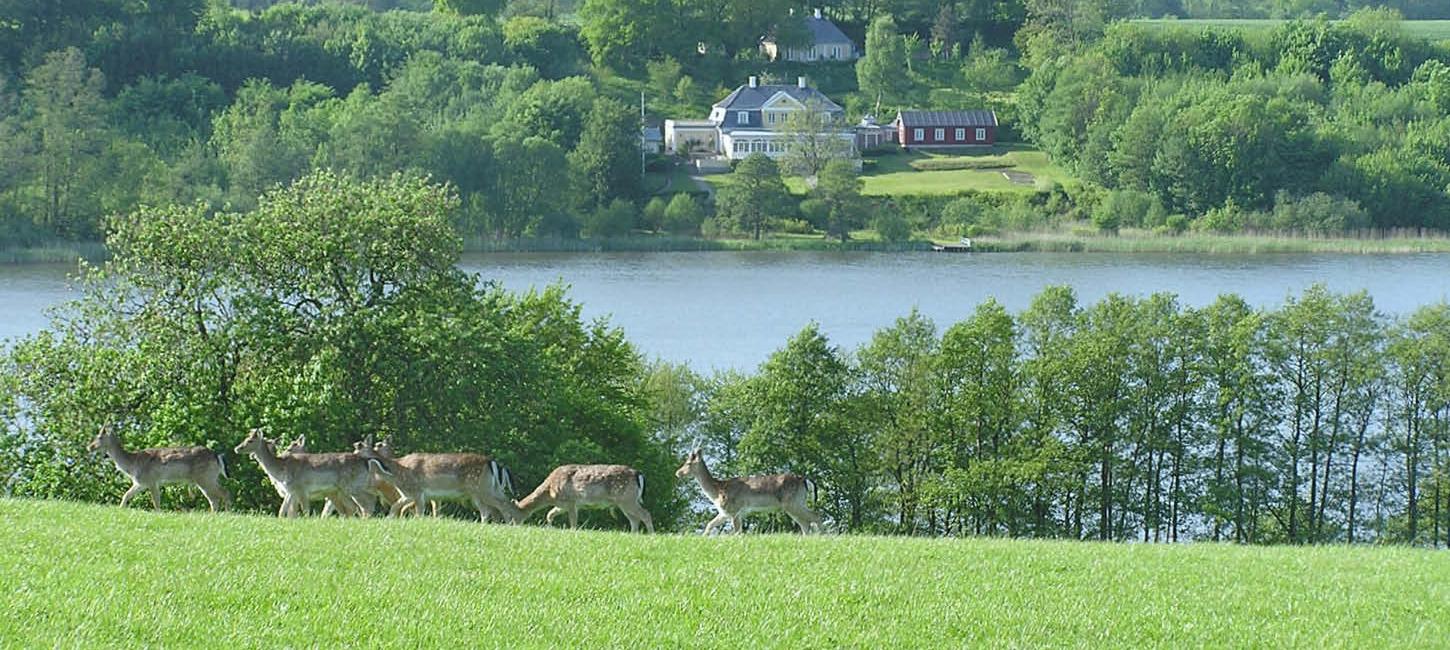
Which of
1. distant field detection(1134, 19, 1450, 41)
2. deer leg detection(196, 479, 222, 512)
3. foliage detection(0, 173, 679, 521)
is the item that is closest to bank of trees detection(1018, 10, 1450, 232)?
distant field detection(1134, 19, 1450, 41)

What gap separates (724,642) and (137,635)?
345cm

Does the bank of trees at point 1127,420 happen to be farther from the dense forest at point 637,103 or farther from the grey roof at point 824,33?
the grey roof at point 824,33

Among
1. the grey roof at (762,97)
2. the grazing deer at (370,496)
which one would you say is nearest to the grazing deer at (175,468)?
the grazing deer at (370,496)

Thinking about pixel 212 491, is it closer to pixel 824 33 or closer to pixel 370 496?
pixel 370 496

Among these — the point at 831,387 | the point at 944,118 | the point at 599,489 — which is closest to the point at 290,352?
the point at 599,489

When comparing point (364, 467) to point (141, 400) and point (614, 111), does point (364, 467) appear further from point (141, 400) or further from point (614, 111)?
point (614, 111)

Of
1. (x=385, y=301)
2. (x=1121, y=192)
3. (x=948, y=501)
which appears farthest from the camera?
(x=1121, y=192)

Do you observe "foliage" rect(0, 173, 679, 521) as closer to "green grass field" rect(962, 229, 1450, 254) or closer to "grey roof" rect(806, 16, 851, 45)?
"green grass field" rect(962, 229, 1450, 254)

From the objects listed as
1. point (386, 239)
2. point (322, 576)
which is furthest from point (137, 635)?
point (386, 239)

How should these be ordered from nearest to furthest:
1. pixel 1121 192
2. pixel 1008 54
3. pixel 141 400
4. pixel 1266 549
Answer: pixel 1266 549 < pixel 141 400 < pixel 1121 192 < pixel 1008 54

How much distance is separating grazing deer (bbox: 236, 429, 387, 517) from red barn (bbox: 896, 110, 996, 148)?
312 ft

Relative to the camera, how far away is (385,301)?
1046 inches

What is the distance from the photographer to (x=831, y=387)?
3475 cm

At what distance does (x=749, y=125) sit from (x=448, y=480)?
315 feet
